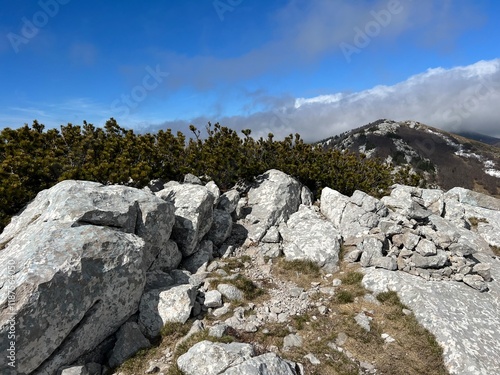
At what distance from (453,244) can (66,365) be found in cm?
1766

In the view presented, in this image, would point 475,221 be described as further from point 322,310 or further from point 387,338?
point 322,310

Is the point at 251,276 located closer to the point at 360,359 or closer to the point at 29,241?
the point at 360,359

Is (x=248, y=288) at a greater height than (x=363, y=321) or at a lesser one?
greater

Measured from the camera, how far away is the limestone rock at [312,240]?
1537cm

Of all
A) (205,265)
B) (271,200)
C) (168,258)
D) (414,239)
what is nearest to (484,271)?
(414,239)

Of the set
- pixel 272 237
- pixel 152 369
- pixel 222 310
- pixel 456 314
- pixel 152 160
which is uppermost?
pixel 152 160

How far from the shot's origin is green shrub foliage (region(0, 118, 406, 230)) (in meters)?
15.7

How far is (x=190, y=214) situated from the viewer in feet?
48.7

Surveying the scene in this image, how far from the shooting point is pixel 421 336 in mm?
10648

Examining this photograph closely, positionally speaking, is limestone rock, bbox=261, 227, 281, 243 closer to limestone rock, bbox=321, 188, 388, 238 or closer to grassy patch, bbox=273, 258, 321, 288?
grassy patch, bbox=273, 258, 321, 288

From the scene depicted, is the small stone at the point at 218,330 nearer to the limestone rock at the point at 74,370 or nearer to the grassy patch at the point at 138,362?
the grassy patch at the point at 138,362

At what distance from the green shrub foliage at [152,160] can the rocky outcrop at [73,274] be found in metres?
3.73

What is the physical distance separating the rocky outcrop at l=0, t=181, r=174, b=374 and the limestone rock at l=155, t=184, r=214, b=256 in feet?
6.86

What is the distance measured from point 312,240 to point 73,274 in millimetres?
11611
